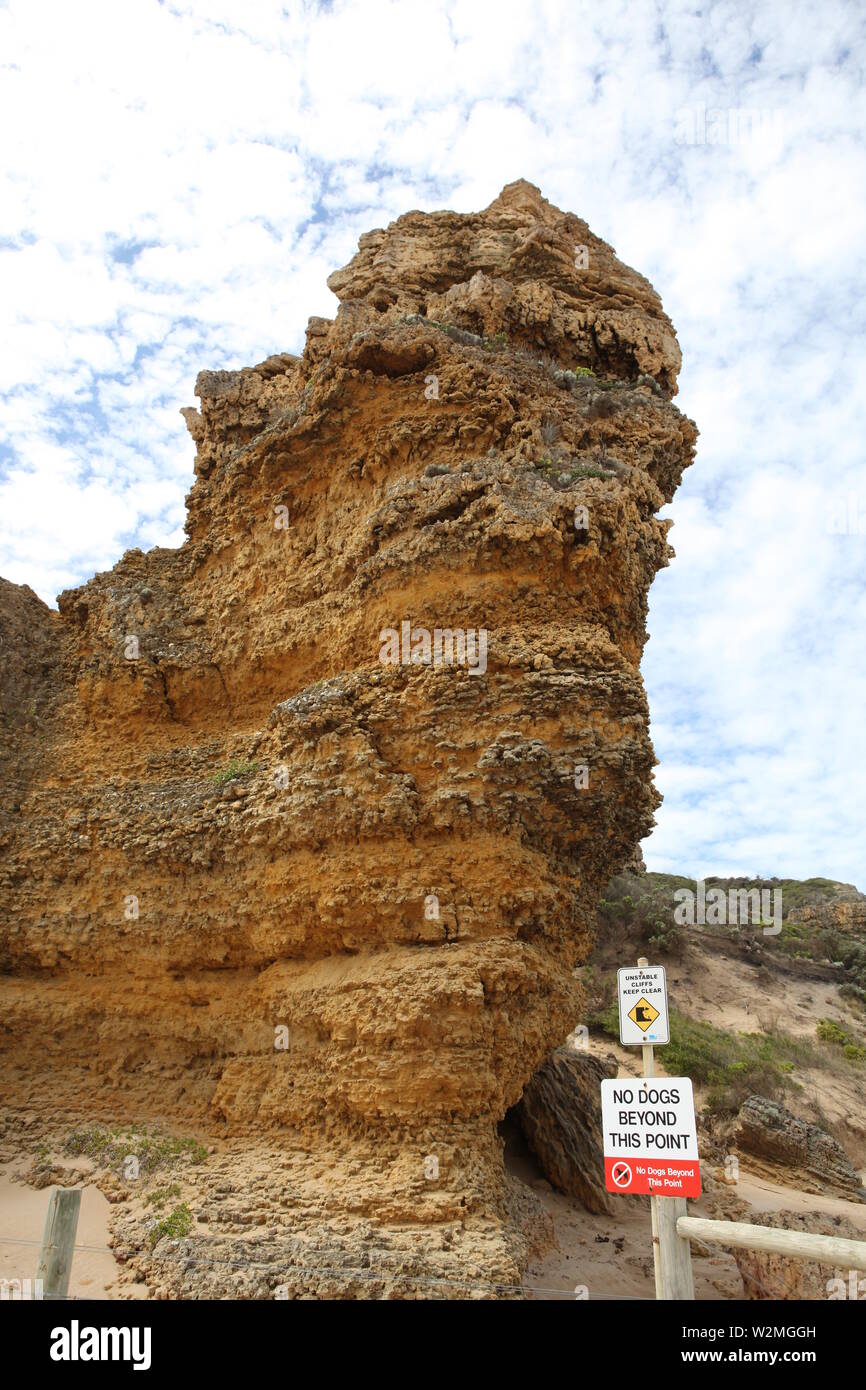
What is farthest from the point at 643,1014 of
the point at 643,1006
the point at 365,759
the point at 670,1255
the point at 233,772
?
the point at 233,772

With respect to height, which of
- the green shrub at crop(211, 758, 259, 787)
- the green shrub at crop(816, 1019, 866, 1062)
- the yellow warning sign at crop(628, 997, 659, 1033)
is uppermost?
the green shrub at crop(211, 758, 259, 787)

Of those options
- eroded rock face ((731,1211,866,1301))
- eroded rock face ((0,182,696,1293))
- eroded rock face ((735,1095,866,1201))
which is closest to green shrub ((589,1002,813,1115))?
eroded rock face ((735,1095,866,1201))

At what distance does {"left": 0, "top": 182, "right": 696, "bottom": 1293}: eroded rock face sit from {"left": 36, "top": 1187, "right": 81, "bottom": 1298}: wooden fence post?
242cm

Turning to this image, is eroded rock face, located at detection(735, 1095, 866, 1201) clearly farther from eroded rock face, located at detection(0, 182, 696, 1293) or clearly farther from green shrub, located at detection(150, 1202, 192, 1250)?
green shrub, located at detection(150, 1202, 192, 1250)

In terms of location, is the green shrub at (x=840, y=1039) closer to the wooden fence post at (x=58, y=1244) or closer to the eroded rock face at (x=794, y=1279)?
the eroded rock face at (x=794, y=1279)

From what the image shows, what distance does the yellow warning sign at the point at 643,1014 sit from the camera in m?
5.74

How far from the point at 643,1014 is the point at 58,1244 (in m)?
4.31

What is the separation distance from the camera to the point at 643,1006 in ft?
19.1

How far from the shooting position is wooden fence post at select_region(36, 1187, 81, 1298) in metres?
5.48

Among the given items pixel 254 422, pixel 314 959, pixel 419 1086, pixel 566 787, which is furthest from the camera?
pixel 254 422
